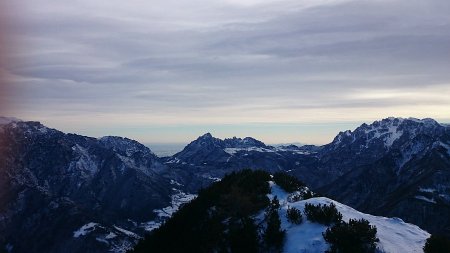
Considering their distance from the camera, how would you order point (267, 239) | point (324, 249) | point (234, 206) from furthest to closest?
point (234, 206), point (267, 239), point (324, 249)

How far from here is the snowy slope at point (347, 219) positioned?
1654 inches

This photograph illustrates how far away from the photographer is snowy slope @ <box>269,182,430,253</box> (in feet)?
138

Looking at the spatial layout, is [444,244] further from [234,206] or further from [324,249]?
[234,206]

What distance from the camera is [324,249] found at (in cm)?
4103

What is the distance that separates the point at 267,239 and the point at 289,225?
2868 mm

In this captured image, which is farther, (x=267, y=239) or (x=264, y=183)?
(x=264, y=183)

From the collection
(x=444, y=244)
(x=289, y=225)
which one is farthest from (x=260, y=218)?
(x=444, y=244)

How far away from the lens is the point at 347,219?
154 feet

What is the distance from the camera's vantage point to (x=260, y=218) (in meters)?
50.1

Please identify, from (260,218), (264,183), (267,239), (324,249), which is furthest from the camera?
(264,183)

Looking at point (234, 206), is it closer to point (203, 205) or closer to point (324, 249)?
point (203, 205)

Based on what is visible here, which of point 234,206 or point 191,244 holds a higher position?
point 234,206

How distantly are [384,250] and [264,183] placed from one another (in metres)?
22.7

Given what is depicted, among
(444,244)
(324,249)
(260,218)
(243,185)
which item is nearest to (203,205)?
(243,185)
